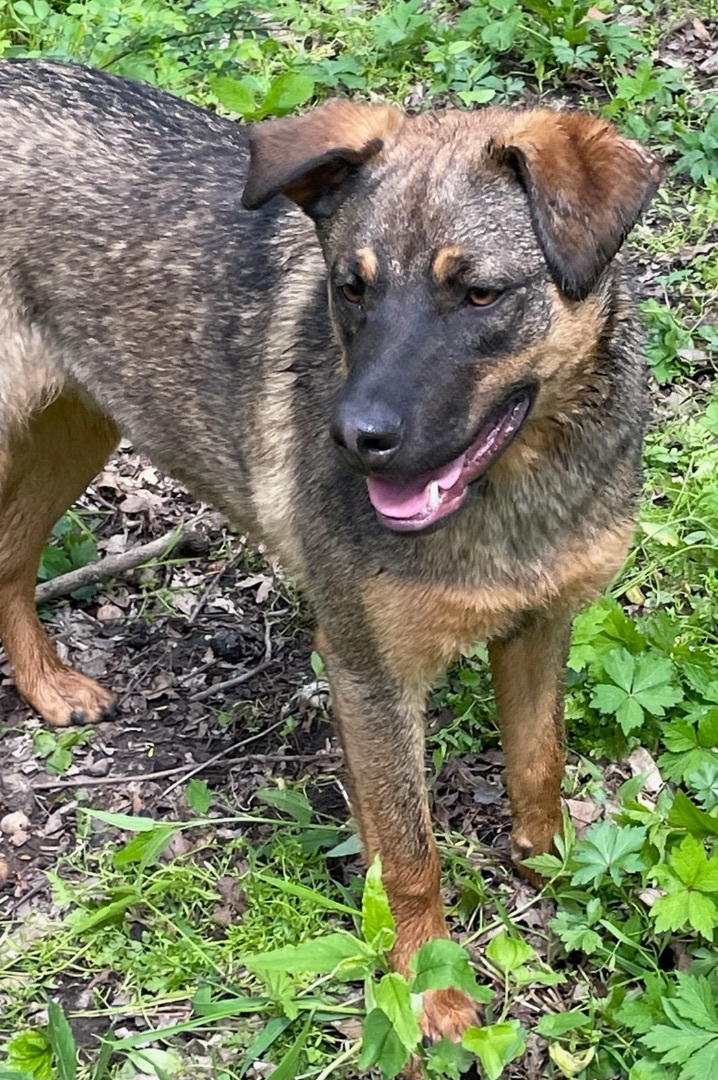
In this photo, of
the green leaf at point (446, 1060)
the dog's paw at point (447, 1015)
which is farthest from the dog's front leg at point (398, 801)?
the green leaf at point (446, 1060)

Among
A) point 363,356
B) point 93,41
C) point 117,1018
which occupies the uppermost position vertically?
point 363,356

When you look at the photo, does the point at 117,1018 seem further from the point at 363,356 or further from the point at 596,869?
the point at 363,356

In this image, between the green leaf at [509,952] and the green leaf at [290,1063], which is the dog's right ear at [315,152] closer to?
the green leaf at [509,952]

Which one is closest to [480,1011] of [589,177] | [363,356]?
[363,356]

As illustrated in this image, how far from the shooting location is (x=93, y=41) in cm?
648

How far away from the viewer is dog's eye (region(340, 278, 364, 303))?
288 cm

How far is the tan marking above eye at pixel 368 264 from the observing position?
9.23ft

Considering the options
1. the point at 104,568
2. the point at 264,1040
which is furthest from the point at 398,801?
the point at 104,568

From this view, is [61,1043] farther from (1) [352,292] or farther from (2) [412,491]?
(1) [352,292]

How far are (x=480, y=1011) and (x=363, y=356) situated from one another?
181cm

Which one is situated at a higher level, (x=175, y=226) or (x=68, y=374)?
(x=175, y=226)

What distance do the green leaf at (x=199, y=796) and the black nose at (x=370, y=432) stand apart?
1639 mm

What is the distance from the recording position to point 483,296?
278cm

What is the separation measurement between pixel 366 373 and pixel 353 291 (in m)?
0.26
